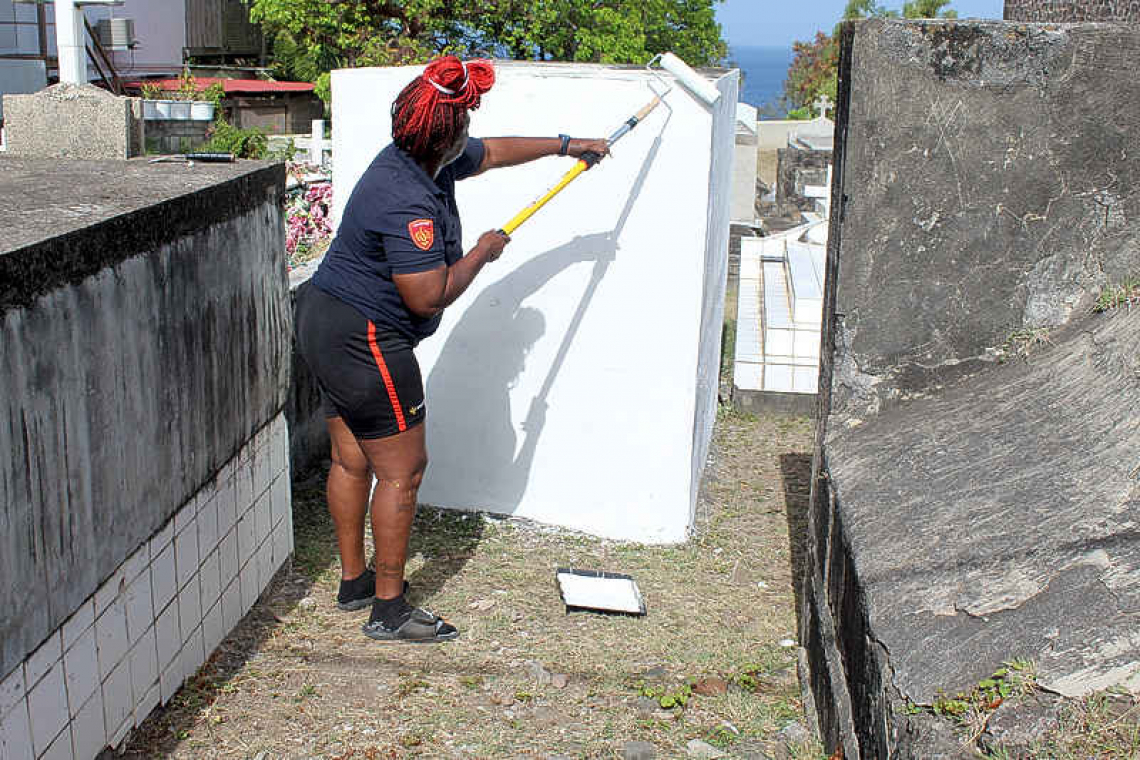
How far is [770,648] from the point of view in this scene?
3.74 m

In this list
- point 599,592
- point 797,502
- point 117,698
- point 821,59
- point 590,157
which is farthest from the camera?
point 821,59

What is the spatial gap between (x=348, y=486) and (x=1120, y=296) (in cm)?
243

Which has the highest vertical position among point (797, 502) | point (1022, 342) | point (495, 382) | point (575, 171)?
point (575, 171)

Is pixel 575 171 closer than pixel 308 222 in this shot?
Yes

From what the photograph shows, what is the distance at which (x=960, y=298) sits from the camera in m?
3.32

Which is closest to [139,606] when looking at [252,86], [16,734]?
[16,734]

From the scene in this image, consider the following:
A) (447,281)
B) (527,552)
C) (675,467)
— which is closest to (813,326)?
(675,467)

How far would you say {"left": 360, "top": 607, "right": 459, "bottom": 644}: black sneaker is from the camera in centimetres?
363

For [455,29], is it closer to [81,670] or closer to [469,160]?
[469,160]

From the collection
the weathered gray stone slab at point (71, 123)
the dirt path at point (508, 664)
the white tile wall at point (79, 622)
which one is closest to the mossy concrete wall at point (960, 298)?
the dirt path at point (508, 664)

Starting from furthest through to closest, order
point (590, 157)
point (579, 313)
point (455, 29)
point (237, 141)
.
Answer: point (455, 29)
point (237, 141)
point (579, 313)
point (590, 157)

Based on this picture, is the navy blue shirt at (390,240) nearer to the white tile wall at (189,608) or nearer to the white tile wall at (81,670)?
the white tile wall at (189,608)

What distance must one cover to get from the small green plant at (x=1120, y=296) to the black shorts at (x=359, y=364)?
2.04 metres

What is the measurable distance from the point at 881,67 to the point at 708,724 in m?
1.96
